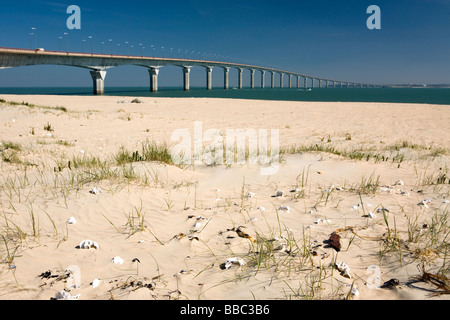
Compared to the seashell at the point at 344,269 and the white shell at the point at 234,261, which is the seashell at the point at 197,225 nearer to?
the white shell at the point at 234,261

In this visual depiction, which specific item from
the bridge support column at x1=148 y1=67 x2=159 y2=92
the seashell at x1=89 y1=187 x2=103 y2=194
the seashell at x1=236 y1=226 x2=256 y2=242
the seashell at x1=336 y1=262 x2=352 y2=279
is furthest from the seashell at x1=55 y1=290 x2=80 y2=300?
the bridge support column at x1=148 y1=67 x2=159 y2=92

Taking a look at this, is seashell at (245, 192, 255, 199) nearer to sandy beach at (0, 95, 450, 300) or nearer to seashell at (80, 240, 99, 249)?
sandy beach at (0, 95, 450, 300)

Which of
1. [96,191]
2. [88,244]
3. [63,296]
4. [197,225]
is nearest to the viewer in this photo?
[63,296]

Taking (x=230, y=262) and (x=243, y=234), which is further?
(x=243, y=234)

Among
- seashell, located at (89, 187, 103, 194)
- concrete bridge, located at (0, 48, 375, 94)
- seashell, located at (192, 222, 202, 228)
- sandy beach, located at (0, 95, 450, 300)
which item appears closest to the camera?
sandy beach, located at (0, 95, 450, 300)

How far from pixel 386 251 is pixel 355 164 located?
4.40 metres

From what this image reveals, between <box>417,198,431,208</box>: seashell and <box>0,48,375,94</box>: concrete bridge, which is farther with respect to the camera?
<box>0,48,375,94</box>: concrete bridge

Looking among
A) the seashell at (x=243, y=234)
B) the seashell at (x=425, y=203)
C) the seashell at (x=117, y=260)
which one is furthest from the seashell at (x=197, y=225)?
the seashell at (x=425, y=203)

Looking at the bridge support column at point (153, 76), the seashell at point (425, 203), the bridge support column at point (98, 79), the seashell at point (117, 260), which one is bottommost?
the seashell at point (117, 260)

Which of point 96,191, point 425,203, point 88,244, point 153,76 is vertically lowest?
point 88,244

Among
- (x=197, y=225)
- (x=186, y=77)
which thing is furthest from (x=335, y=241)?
(x=186, y=77)

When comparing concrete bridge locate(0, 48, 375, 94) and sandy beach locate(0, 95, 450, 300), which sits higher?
concrete bridge locate(0, 48, 375, 94)

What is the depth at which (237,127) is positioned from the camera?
1502 centimetres

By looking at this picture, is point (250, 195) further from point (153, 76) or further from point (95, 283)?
point (153, 76)
